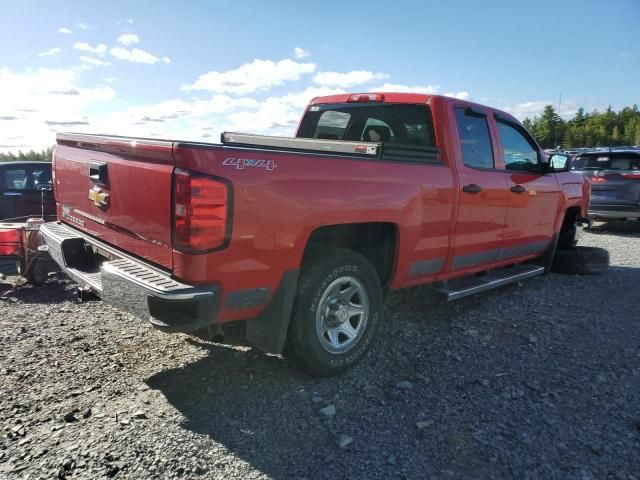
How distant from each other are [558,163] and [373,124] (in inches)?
97.3

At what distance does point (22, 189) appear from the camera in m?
8.43

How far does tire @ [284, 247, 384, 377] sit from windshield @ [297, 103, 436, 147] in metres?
1.48

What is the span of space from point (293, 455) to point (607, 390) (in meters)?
2.23

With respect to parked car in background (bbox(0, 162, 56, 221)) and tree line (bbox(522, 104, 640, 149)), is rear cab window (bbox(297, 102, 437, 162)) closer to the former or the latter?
parked car in background (bbox(0, 162, 56, 221))

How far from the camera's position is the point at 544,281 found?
646 cm

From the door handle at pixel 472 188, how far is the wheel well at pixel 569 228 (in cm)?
292

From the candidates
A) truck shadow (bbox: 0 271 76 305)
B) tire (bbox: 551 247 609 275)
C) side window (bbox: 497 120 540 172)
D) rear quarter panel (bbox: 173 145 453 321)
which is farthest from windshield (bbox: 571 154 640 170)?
truck shadow (bbox: 0 271 76 305)

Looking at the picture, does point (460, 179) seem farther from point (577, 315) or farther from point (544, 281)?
point (544, 281)

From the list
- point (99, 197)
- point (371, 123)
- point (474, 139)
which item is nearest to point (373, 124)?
point (371, 123)

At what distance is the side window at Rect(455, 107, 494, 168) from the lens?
180 inches

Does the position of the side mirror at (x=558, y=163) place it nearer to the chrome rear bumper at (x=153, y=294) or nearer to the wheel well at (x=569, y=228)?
the wheel well at (x=569, y=228)

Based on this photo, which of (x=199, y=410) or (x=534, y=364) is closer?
(x=199, y=410)

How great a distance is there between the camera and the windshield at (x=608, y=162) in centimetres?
1103

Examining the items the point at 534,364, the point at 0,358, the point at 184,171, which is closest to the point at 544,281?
the point at 534,364
